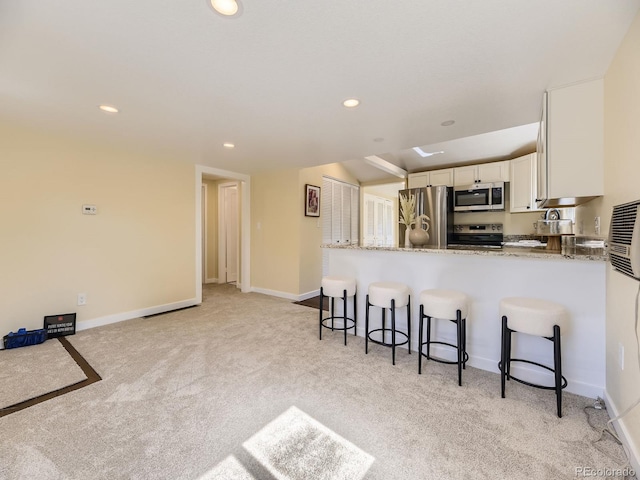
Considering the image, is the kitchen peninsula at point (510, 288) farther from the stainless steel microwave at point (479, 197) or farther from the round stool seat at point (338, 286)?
the stainless steel microwave at point (479, 197)

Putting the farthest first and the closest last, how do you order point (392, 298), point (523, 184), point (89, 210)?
point (523, 184) < point (89, 210) < point (392, 298)

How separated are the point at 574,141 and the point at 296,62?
2.02 m

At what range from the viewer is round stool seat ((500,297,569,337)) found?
172cm

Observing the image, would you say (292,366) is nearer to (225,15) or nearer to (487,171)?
(225,15)

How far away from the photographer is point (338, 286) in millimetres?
2812

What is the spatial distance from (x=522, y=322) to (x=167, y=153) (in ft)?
13.8

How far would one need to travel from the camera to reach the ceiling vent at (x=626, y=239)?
1105 mm

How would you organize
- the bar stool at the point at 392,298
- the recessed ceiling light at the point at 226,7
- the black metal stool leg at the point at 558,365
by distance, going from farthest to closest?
the bar stool at the point at 392,298
the black metal stool leg at the point at 558,365
the recessed ceiling light at the point at 226,7

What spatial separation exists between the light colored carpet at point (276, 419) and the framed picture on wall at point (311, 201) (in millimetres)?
2564

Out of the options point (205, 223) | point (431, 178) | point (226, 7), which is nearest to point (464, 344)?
point (226, 7)

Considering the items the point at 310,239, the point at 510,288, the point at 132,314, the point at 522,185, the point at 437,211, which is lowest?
the point at 132,314

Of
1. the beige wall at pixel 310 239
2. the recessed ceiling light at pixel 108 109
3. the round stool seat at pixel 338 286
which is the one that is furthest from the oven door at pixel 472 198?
the recessed ceiling light at pixel 108 109

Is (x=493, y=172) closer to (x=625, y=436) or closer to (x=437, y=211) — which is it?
A: (x=437, y=211)

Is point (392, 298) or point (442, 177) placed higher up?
point (442, 177)
